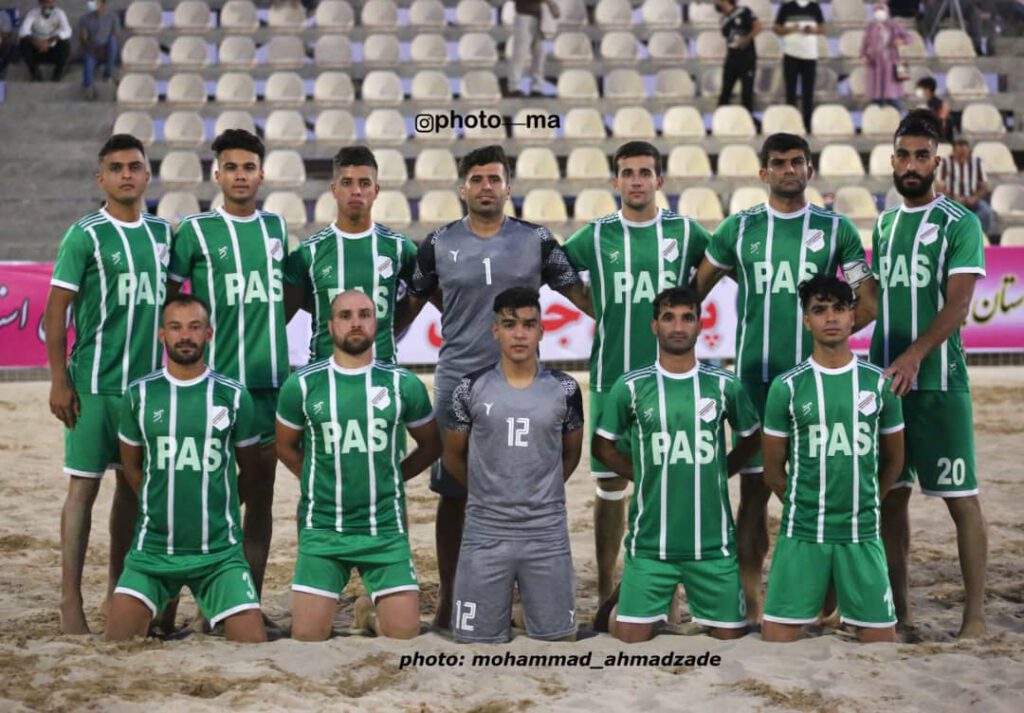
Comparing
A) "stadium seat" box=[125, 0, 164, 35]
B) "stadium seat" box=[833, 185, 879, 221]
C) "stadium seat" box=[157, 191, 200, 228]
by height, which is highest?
"stadium seat" box=[125, 0, 164, 35]

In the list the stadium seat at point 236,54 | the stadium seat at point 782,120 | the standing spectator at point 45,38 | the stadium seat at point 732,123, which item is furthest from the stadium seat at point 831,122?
the standing spectator at point 45,38

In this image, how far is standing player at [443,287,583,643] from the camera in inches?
191

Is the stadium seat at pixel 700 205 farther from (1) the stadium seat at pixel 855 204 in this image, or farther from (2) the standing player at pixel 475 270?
(2) the standing player at pixel 475 270

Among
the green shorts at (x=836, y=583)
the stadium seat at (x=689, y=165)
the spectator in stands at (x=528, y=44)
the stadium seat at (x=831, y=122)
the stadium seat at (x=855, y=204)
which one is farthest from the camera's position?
the stadium seat at (x=831, y=122)

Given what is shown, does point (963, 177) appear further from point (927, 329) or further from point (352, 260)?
point (352, 260)

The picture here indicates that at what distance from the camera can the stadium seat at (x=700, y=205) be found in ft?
46.0

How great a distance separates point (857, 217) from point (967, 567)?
9641mm

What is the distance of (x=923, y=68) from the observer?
1617 centimetres

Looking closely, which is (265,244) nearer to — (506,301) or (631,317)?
(506,301)

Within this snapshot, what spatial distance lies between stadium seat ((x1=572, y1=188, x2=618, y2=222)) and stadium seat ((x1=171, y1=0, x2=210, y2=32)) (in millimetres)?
5735

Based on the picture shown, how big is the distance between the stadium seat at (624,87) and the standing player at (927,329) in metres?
10.8

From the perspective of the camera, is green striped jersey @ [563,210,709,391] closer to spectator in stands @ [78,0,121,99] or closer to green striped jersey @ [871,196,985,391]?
green striped jersey @ [871,196,985,391]

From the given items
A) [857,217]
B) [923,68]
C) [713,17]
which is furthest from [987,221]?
[713,17]

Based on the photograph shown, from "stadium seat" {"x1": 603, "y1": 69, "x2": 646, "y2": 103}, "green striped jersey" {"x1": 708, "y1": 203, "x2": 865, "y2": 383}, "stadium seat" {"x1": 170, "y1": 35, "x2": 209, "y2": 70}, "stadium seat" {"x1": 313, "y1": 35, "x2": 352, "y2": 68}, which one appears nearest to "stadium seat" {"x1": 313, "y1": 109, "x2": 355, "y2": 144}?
"stadium seat" {"x1": 313, "y1": 35, "x2": 352, "y2": 68}
